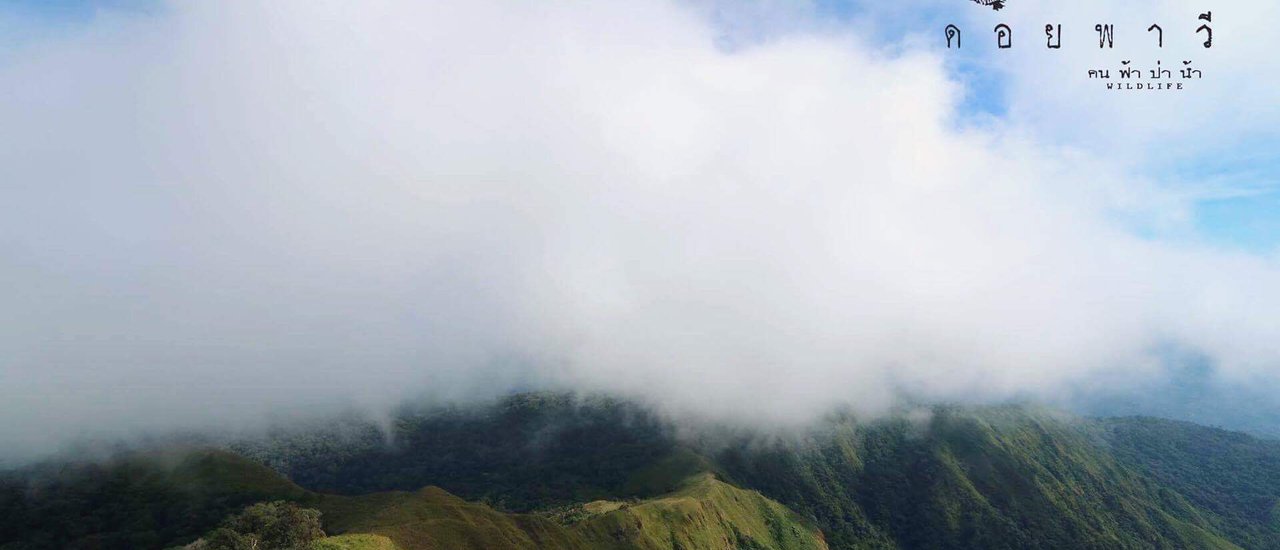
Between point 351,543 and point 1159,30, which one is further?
point 351,543

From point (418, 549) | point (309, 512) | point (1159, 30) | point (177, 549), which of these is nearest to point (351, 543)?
point (418, 549)

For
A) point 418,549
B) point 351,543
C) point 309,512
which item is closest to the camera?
point 351,543

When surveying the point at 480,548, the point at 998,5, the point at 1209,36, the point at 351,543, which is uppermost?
the point at 998,5

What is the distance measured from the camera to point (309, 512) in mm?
197500

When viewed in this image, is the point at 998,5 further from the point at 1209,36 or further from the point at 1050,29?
the point at 1209,36

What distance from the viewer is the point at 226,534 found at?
180m

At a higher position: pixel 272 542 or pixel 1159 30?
pixel 1159 30

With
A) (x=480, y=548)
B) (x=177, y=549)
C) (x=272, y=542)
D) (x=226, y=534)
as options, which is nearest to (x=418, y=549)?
(x=480, y=548)

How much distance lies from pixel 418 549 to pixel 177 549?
220 ft

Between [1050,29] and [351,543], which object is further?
[351,543]

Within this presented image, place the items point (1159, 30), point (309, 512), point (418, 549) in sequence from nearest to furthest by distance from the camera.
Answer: point (1159, 30)
point (418, 549)
point (309, 512)

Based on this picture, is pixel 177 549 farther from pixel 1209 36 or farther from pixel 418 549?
pixel 1209 36

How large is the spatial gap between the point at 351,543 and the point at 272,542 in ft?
84.1

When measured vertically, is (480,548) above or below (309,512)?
below
